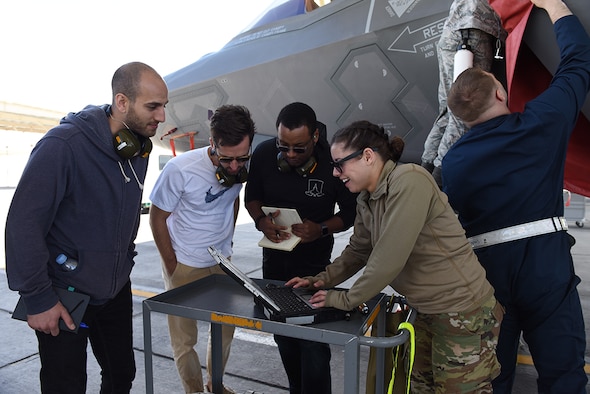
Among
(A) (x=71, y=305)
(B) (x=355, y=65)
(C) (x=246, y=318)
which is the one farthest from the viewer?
(B) (x=355, y=65)

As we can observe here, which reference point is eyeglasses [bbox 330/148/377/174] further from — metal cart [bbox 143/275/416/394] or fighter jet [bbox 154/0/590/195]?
fighter jet [bbox 154/0/590/195]

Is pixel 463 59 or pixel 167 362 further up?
pixel 463 59

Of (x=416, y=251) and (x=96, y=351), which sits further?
(x=96, y=351)

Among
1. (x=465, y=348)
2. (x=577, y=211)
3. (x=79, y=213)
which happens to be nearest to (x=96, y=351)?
(x=79, y=213)

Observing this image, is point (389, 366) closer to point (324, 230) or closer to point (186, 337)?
point (324, 230)

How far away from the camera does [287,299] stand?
→ 1867 millimetres

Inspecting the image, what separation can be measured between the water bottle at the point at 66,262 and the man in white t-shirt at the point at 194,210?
673mm

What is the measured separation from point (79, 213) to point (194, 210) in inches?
30.5

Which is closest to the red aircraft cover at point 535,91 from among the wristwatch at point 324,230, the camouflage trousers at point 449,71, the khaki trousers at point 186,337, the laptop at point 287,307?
the camouflage trousers at point 449,71

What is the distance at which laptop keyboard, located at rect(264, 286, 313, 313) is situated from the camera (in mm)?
1739

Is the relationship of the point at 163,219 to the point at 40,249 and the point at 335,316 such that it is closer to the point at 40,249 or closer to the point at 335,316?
the point at 40,249

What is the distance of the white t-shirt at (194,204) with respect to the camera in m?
2.46

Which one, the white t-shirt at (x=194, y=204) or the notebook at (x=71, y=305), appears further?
the white t-shirt at (x=194, y=204)

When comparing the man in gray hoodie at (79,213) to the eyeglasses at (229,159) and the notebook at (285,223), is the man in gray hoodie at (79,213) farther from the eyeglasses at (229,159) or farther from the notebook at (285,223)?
the notebook at (285,223)
